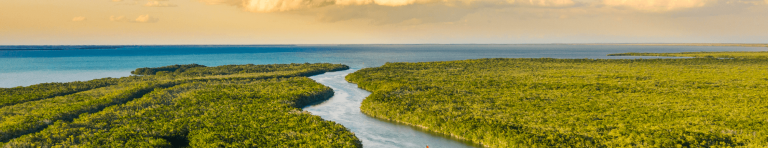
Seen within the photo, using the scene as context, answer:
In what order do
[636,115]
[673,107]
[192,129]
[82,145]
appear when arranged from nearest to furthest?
1. [82,145]
2. [192,129]
3. [636,115]
4. [673,107]

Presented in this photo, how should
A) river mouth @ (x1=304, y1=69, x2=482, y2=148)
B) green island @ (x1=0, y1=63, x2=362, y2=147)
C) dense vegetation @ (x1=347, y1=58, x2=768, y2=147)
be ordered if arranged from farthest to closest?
river mouth @ (x1=304, y1=69, x2=482, y2=148) < green island @ (x1=0, y1=63, x2=362, y2=147) < dense vegetation @ (x1=347, y1=58, x2=768, y2=147)

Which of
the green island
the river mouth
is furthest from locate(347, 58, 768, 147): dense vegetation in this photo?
the green island

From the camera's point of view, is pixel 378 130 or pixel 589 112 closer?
pixel 378 130

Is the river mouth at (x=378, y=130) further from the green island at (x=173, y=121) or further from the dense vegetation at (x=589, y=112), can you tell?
the green island at (x=173, y=121)

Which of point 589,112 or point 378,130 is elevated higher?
point 589,112

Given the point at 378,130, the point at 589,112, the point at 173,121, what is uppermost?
the point at 589,112

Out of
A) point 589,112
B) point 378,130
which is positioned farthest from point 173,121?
point 589,112

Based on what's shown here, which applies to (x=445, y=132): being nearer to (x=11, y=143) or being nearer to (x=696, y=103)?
(x=696, y=103)

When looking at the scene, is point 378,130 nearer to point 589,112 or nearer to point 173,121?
point 173,121

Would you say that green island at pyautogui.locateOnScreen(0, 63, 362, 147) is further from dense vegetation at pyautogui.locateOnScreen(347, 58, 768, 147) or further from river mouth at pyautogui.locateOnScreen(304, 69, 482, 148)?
dense vegetation at pyautogui.locateOnScreen(347, 58, 768, 147)

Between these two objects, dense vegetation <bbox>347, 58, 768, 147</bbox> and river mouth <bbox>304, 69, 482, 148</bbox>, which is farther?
river mouth <bbox>304, 69, 482, 148</bbox>

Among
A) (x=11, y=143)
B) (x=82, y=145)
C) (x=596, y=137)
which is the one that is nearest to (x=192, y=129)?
(x=82, y=145)
